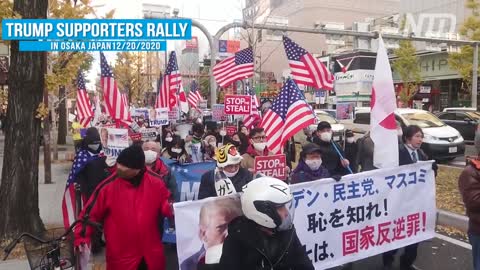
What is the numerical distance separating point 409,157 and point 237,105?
22.0ft

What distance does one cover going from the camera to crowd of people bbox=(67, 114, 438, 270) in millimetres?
2443

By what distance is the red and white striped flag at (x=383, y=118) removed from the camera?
5746mm

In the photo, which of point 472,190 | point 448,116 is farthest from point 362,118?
point 472,190

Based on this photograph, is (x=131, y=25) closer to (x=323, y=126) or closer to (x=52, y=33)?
(x=52, y=33)

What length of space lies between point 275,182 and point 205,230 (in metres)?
1.87

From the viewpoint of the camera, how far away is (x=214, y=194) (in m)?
5.20

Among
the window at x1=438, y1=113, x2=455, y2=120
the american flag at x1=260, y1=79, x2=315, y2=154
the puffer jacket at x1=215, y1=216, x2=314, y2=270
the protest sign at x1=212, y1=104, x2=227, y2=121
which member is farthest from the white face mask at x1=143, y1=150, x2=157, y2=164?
the window at x1=438, y1=113, x2=455, y2=120

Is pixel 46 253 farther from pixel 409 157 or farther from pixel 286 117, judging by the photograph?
pixel 409 157

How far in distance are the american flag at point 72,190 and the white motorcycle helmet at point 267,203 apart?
10.9 ft

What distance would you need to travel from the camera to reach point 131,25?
9023mm

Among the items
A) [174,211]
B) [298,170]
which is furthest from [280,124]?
[174,211]

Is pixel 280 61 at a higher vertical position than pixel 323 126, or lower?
higher

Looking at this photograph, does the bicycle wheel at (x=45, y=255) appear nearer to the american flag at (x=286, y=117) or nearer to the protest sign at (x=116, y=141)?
the protest sign at (x=116, y=141)

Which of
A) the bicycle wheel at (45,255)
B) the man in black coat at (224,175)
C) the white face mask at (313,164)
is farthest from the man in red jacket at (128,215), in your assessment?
the white face mask at (313,164)
